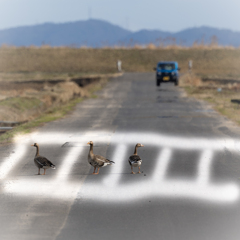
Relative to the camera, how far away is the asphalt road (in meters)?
7.32

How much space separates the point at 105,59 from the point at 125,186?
7907 centimetres

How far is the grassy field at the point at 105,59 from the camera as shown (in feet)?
267

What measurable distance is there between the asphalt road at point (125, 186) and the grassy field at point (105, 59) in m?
63.2

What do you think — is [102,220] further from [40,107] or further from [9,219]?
[40,107]

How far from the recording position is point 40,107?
3197 cm

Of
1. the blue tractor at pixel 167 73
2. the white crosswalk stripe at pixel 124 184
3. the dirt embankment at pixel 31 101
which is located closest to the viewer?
the white crosswalk stripe at pixel 124 184

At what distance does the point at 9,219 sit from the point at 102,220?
1407mm

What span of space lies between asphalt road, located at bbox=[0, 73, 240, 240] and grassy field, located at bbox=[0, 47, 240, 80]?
207 ft

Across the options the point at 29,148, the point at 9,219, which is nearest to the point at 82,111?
the point at 29,148

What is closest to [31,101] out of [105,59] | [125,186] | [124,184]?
[124,184]

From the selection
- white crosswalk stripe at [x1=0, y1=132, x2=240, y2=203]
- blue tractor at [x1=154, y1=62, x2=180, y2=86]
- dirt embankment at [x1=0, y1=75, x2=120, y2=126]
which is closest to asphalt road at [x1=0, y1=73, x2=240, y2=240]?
white crosswalk stripe at [x1=0, y1=132, x2=240, y2=203]

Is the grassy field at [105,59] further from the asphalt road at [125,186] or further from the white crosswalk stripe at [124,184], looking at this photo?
the white crosswalk stripe at [124,184]

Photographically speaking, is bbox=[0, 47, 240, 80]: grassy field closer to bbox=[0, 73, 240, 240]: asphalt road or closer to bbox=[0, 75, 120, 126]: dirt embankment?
bbox=[0, 75, 120, 126]: dirt embankment

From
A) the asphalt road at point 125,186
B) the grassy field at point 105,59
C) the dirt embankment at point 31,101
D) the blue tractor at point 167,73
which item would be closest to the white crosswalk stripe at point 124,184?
the asphalt road at point 125,186
